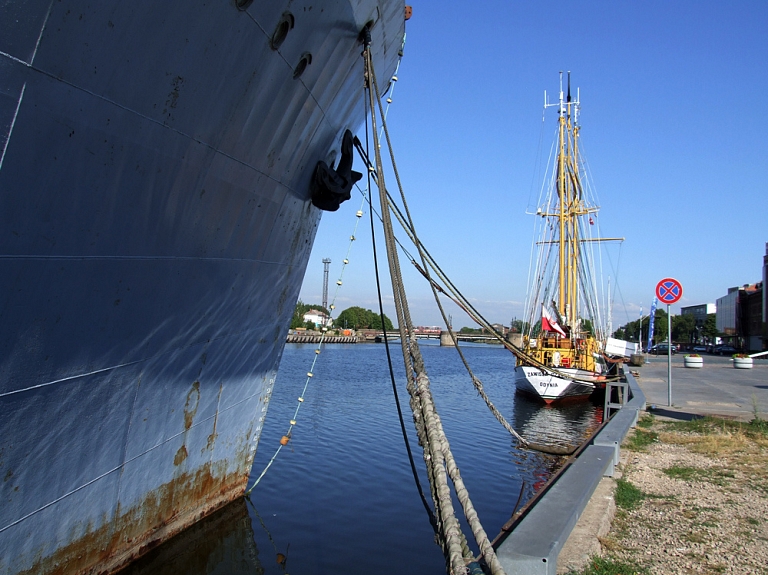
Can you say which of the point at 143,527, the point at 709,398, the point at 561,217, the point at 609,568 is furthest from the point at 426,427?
the point at 561,217

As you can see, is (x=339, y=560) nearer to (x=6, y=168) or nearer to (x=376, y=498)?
(x=376, y=498)

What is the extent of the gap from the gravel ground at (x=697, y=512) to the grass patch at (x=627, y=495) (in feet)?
0.17

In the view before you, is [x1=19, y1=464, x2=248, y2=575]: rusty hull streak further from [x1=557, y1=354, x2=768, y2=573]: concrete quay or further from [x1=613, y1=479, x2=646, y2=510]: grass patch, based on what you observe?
[x1=613, y1=479, x2=646, y2=510]: grass patch

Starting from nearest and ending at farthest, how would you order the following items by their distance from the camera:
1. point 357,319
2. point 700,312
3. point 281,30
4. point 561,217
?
point 281,30 < point 561,217 < point 700,312 < point 357,319

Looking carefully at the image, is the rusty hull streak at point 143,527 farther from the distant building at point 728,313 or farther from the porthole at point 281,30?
the distant building at point 728,313

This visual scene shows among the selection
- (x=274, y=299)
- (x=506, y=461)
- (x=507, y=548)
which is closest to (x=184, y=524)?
(x=274, y=299)

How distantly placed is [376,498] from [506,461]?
3.37 m

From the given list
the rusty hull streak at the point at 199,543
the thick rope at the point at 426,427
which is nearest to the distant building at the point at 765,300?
the rusty hull streak at the point at 199,543

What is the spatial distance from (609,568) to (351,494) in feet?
15.7

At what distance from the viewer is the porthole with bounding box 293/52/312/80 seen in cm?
411

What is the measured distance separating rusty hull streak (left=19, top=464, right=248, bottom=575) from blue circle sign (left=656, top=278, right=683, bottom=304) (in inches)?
351

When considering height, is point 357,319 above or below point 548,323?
above

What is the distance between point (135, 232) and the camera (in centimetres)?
327

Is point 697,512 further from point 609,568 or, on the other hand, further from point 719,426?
point 719,426
